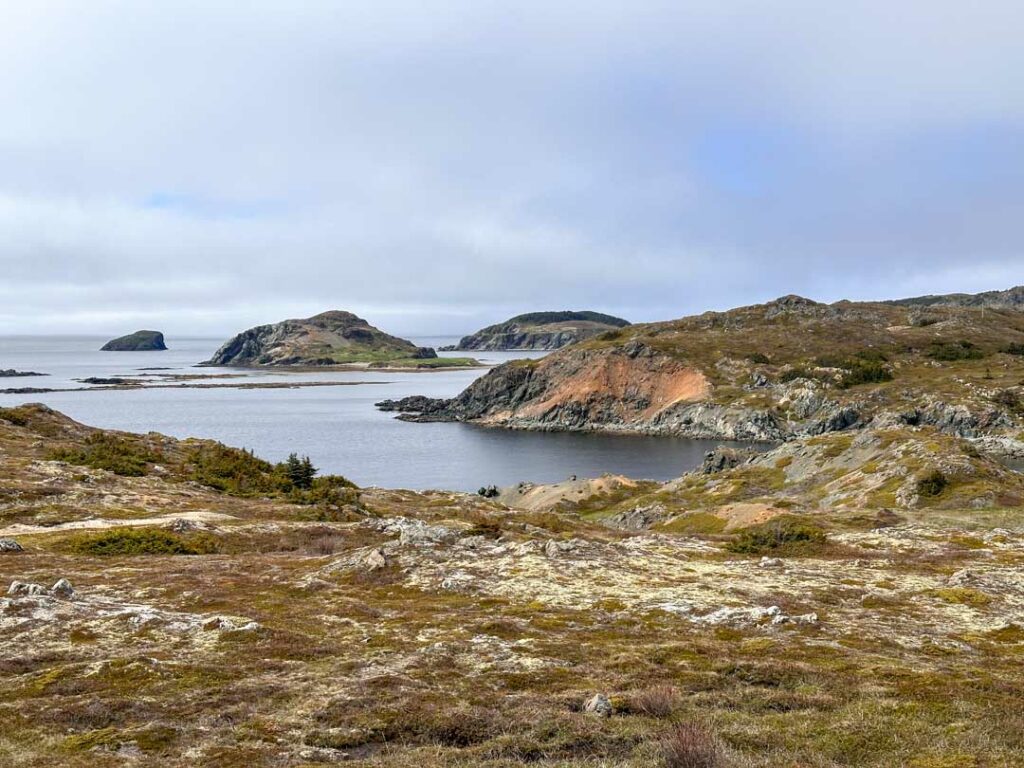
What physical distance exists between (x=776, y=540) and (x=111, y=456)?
5394cm

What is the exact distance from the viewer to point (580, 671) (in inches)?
679

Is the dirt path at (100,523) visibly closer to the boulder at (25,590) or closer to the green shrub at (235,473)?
the boulder at (25,590)

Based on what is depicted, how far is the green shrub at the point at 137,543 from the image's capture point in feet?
104

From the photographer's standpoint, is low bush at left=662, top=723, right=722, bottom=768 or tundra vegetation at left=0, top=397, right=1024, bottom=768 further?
tundra vegetation at left=0, top=397, right=1024, bottom=768

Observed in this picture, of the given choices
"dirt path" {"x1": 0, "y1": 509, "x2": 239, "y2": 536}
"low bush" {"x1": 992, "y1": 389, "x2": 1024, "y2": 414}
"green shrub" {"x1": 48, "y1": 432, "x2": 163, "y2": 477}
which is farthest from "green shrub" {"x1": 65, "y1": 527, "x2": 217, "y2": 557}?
"low bush" {"x1": 992, "y1": 389, "x2": 1024, "y2": 414}

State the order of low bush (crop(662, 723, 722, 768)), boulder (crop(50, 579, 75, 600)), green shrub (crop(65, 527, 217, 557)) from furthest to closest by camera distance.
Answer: green shrub (crop(65, 527, 217, 557)) < boulder (crop(50, 579, 75, 600)) < low bush (crop(662, 723, 722, 768))

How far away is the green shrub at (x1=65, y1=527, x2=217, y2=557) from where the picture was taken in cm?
3177

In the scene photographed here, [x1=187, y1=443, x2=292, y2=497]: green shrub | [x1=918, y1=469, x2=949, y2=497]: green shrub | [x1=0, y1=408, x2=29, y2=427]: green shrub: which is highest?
[x1=0, y1=408, x2=29, y2=427]: green shrub

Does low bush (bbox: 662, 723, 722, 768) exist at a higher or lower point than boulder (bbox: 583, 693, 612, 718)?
higher

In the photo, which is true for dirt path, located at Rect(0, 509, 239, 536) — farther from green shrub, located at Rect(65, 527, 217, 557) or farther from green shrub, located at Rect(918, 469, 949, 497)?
green shrub, located at Rect(918, 469, 949, 497)

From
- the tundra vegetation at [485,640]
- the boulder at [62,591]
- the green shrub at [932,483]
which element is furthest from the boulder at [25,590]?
the green shrub at [932,483]

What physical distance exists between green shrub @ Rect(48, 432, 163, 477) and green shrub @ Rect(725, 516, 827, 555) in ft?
157

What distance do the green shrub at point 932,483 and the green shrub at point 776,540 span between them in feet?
98.5

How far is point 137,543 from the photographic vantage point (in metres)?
32.6
